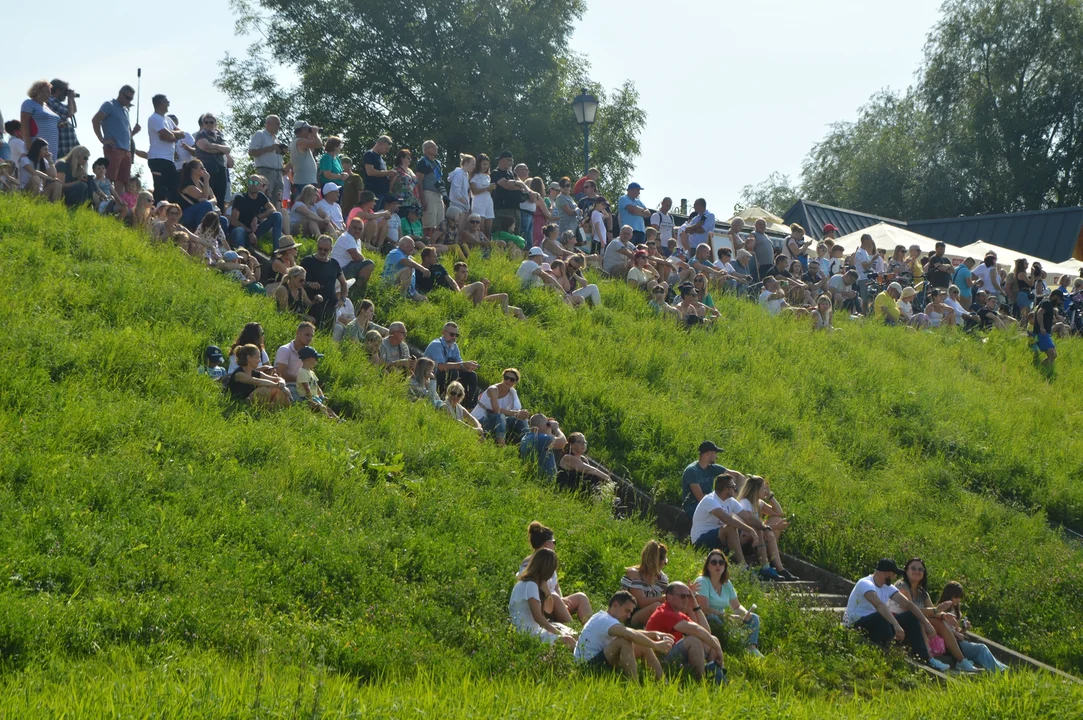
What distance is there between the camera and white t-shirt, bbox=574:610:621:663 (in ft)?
33.0

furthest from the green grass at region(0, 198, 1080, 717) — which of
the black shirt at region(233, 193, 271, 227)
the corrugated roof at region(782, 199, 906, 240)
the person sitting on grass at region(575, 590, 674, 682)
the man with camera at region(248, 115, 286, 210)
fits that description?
the corrugated roof at region(782, 199, 906, 240)

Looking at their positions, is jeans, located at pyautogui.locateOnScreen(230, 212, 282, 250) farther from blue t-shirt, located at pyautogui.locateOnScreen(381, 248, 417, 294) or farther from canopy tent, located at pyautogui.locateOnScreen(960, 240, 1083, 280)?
canopy tent, located at pyautogui.locateOnScreen(960, 240, 1083, 280)

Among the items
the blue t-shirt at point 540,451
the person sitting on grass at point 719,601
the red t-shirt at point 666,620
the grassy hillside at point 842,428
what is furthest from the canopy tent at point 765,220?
the red t-shirt at point 666,620

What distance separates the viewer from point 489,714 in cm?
817

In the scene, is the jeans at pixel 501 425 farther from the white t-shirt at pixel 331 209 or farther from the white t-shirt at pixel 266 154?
the white t-shirt at pixel 266 154

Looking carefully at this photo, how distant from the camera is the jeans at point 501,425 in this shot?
1584cm

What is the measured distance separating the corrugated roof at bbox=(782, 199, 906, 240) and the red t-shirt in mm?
33257

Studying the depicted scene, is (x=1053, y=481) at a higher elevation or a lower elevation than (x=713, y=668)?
higher

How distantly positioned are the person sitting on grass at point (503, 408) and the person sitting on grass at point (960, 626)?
551cm

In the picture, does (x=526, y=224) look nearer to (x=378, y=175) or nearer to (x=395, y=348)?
(x=378, y=175)

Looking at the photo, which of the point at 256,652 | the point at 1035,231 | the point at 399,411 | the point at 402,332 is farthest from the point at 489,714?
the point at 1035,231

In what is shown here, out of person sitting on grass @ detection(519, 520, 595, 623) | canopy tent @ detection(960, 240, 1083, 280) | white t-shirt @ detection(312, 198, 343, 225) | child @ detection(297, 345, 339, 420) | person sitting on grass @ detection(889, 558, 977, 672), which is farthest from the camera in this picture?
canopy tent @ detection(960, 240, 1083, 280)

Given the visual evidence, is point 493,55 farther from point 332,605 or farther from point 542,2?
point 332,605

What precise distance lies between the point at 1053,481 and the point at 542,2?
2652 cm
